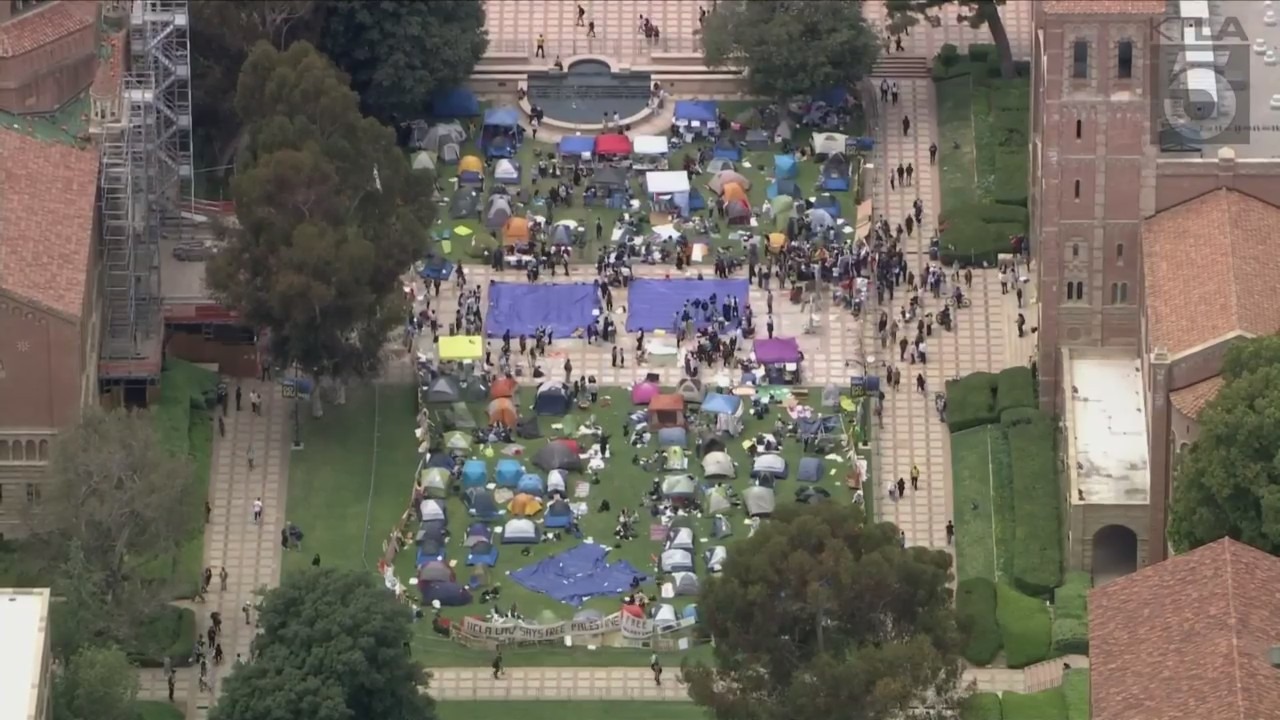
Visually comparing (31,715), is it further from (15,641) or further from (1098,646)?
(1098,646)

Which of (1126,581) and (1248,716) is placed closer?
(1248,716)

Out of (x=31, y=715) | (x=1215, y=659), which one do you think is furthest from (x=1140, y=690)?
(x=31, y=715)

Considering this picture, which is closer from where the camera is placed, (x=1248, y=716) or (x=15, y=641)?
(x=1248, y=716)

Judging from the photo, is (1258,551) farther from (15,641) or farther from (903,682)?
(15,641)

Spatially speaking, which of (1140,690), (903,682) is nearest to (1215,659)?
(1140,690)

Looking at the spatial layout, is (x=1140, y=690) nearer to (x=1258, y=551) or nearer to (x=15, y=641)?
(x=1258, y=551)
